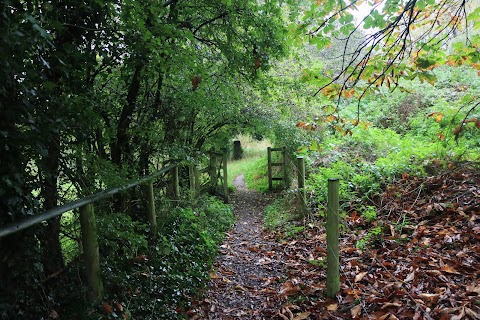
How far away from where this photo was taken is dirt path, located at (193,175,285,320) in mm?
3738

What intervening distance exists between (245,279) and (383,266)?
5.98 ft

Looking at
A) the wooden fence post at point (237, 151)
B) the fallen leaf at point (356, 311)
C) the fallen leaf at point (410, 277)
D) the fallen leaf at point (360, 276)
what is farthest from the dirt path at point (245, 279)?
the wooden fence post at point (237, 151)

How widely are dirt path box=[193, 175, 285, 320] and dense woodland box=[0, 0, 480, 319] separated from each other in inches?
11.3

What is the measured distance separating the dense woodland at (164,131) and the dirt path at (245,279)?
0.94 ft

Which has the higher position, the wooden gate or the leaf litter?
the wooden gate

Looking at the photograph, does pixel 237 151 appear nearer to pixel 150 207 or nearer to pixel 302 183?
pixel 302 183

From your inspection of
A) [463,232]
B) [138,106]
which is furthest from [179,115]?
[463,232]

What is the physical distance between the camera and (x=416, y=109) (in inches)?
473

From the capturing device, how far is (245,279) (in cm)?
466

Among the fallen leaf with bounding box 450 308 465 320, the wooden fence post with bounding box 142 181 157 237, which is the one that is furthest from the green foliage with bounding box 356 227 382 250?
the wooden fence post with bounding box 142 181 157 237

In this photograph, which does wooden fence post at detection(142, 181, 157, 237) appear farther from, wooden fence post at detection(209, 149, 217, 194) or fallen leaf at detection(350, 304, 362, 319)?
wooden fence post at detection(209, 149, 217, 194)

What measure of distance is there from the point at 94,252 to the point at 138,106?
2475mm

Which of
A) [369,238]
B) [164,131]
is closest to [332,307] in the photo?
[369,238]

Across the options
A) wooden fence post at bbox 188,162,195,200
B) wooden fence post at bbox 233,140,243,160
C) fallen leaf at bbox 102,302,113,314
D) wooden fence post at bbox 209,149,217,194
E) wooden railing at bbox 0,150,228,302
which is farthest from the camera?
wooden fence post at bbox 233,140,243,160
